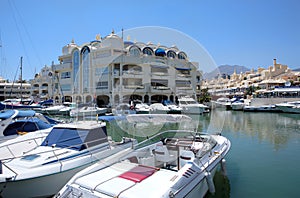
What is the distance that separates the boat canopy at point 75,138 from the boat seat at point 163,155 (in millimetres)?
2841

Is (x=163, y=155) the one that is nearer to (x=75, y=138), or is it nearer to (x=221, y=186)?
(x=221, y=186)

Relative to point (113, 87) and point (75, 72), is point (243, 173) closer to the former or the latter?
point (113, 87)

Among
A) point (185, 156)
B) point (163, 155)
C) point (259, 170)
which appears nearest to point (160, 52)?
point (259, 170)

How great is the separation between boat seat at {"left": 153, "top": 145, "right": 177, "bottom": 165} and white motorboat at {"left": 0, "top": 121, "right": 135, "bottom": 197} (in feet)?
7.80

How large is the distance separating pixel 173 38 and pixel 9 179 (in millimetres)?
6569

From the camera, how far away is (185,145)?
8.37m

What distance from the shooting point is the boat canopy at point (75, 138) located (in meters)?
8.36

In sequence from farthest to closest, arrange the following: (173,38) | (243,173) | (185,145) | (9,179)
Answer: (243,173), (185,145), (173,38), (9,179)

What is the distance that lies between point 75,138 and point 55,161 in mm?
1445

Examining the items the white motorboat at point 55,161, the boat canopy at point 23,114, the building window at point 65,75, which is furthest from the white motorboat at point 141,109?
the white motorboat at point 55,161

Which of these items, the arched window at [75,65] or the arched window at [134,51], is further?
the arched window at [75,65]

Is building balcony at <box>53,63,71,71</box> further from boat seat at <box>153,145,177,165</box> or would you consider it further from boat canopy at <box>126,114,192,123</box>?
boat seat at <box>153,145,177,165</box>

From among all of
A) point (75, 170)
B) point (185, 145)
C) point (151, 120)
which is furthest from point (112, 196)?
point (151, 120)

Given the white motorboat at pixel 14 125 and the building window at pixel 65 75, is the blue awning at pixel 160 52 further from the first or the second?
the white motorboat at pixel 14 125
